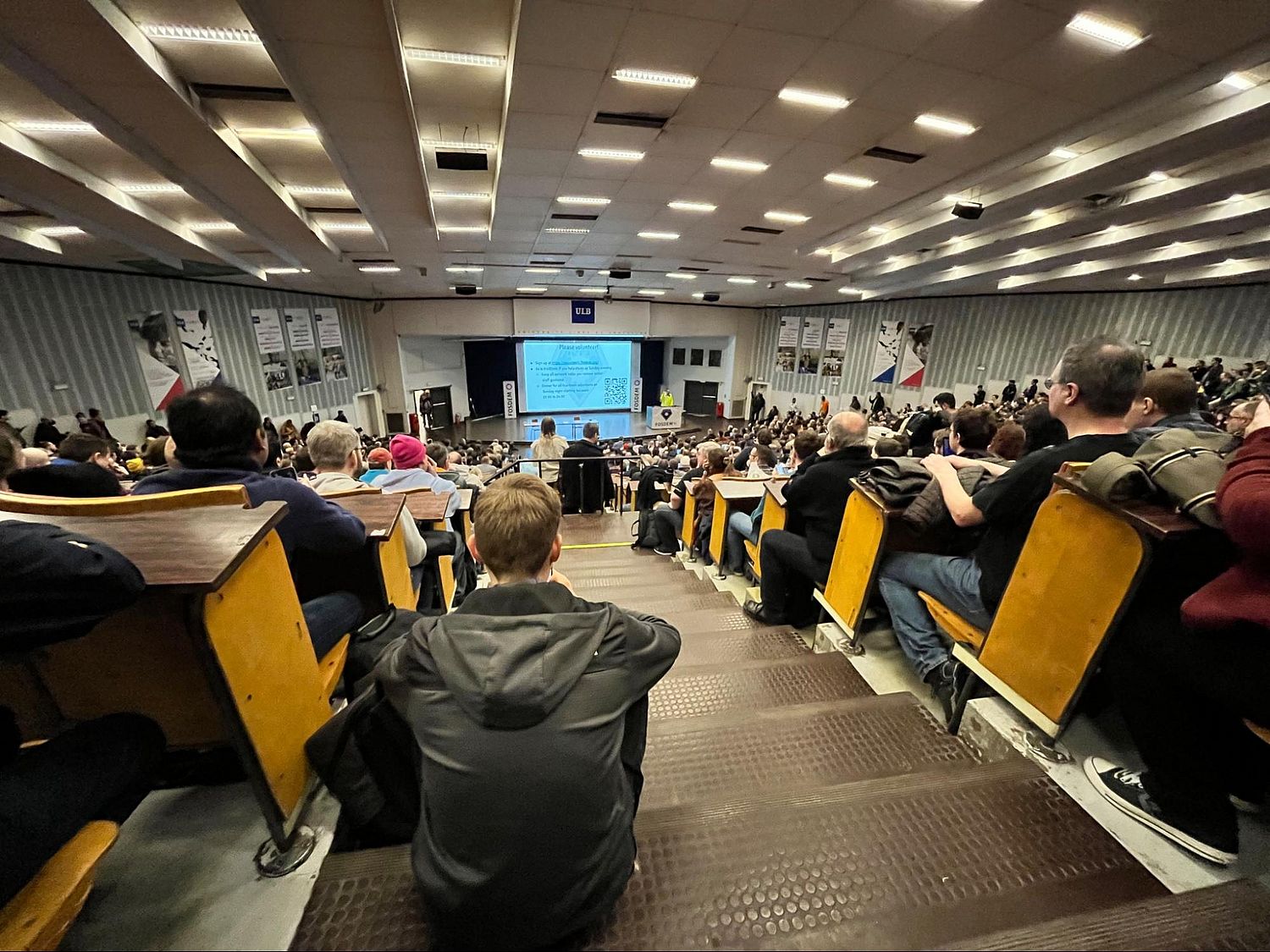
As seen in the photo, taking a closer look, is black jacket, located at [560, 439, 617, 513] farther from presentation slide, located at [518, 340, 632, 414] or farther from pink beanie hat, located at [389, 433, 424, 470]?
presentation slide, located at [518, 340, 632, 414]

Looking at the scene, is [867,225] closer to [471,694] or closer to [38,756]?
[471,694]

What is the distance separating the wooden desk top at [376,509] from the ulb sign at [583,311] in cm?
1466

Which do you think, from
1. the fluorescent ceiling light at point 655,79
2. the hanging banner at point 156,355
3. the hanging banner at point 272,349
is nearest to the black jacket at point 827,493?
the fluorescent ceiling light at point 655,79

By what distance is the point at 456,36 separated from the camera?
3.24 meters

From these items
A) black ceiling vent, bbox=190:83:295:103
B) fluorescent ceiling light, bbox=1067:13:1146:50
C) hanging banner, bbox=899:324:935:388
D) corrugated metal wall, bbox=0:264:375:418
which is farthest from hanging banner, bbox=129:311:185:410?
hanging banner, bbox=899:324:935:388

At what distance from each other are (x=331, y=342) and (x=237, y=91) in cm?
1083

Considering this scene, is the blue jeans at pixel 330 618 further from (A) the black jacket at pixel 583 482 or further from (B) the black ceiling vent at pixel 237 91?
(A) the black jacket at pixel 583 482

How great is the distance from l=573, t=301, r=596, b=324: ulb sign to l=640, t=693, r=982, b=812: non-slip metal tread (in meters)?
15.4

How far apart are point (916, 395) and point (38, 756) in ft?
57.8

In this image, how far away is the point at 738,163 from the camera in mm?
4945

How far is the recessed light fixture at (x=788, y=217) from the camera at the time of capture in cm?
659

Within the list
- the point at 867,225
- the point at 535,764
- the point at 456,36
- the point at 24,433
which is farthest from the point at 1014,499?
the point at 24,433

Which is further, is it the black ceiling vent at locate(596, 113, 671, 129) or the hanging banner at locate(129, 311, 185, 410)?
the hanging banner at locate(129, 311, 185, 410)

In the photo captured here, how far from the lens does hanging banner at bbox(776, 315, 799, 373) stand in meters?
17.7
